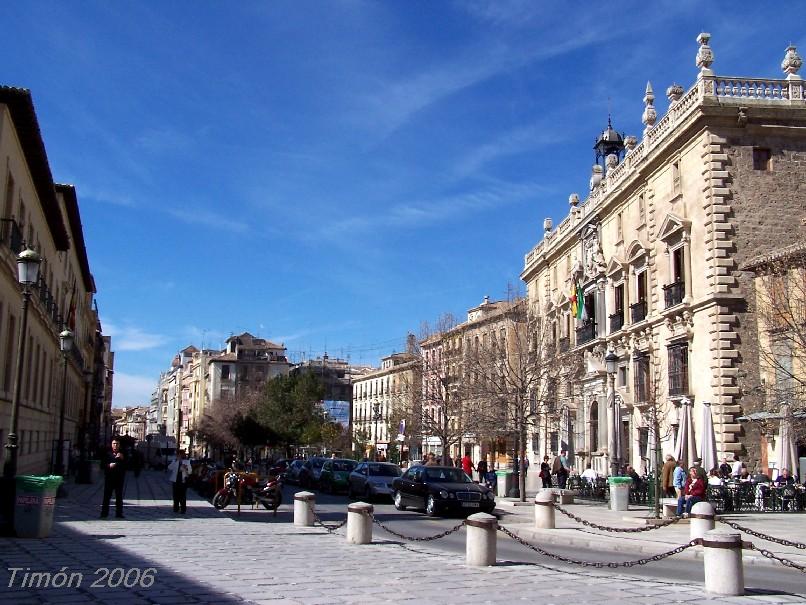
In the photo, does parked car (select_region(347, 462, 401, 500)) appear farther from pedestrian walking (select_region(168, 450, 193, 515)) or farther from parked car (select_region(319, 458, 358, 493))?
pedestrian walking (select_region(168, 450, 193, 515))

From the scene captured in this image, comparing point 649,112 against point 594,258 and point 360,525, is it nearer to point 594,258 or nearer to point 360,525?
point 594,258

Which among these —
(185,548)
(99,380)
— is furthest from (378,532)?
(99,380)

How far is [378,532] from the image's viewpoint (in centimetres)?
1761

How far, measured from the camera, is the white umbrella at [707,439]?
26375 mm

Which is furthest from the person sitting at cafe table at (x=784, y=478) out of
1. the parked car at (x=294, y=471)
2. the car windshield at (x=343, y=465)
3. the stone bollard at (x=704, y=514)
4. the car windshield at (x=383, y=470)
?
the parked car at (x=294, y=471)

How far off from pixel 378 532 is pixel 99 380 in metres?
70.0

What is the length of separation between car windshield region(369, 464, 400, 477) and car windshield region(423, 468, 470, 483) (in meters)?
6.19

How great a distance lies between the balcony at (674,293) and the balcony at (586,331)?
29.0ft

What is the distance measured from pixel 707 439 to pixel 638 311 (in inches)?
384

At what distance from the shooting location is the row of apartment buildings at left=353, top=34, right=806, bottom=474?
91.1ft

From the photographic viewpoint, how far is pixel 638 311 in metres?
35.6

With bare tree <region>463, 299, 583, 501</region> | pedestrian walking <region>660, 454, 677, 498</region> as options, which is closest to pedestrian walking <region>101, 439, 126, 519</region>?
pedestrian walking <region>660, 454, 677, 498</region>

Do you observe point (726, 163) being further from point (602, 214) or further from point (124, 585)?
point (124, 585)

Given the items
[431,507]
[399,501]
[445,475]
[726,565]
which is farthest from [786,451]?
[726,565]
